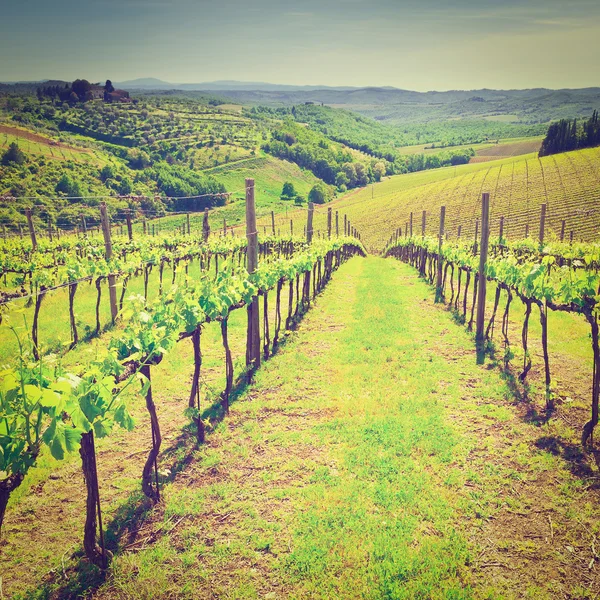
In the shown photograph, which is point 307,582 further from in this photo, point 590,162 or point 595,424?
point 590,162

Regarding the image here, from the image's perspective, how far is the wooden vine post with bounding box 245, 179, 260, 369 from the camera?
8790 millimetres

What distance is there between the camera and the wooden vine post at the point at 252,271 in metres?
8.79

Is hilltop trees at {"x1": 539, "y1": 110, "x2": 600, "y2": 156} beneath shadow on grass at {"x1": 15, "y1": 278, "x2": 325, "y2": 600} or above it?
above

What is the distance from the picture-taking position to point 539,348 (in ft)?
33.1

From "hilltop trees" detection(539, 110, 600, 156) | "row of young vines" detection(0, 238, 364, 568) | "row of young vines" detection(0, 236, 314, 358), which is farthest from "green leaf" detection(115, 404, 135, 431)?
"hilltop trees" detection(539, 110, 600, 156)

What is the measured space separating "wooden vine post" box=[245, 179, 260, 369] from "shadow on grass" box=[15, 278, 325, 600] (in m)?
2.30

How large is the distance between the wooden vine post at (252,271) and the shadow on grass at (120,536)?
90.7 inches

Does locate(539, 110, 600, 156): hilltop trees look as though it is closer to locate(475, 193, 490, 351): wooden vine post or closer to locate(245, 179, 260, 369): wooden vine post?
locate(475, 193, 490, 351): wooden vine post

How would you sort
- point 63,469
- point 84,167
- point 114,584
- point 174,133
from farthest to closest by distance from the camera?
point 174,133, point 84,167, point 63,469, point 114,584

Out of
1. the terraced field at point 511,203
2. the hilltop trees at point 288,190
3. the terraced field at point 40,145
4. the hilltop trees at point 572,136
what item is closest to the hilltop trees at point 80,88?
the terraced field at point 40,145

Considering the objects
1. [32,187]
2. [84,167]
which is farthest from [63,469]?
[84,167]

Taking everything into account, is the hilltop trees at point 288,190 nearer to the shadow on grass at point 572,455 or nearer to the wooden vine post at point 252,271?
the wooden vine post at point 252,271

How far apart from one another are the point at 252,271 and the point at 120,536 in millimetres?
5569

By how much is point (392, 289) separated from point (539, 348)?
27.4 feet
